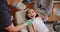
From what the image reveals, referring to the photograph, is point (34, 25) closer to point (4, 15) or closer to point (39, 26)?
point (39, 26)

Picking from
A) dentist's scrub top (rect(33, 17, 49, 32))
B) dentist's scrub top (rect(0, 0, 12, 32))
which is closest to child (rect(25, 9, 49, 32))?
dentist's scrub top (rect(33, 17, 49, 32))

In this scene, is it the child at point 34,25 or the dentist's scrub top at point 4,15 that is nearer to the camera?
the dentist's scrub top at point 4,15

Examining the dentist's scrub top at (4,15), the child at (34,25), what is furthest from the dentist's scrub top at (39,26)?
the dentist's scrub top at (4,15)

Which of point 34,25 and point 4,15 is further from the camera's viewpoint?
point 34,25

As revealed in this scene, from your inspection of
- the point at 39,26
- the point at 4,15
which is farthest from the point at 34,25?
the point at 4,15

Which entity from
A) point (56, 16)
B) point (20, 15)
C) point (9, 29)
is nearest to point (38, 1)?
point (20, 15)

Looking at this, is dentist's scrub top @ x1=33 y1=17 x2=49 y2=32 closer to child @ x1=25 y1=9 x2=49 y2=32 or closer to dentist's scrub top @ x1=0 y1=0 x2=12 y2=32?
child @ x1=25 y1=9 x2=49 y2=32

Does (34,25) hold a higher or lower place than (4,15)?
lower

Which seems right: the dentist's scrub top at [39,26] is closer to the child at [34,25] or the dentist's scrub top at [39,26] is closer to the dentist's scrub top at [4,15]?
the child at [34,25]

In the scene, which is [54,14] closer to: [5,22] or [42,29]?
[42,29]

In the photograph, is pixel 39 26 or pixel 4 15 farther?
pixel 39 26

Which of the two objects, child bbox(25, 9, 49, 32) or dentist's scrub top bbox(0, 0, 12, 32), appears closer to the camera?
dentist's scrub top bbox(0, 0, 12, 32)

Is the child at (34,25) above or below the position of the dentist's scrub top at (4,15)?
below

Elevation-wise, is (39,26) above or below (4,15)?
below
